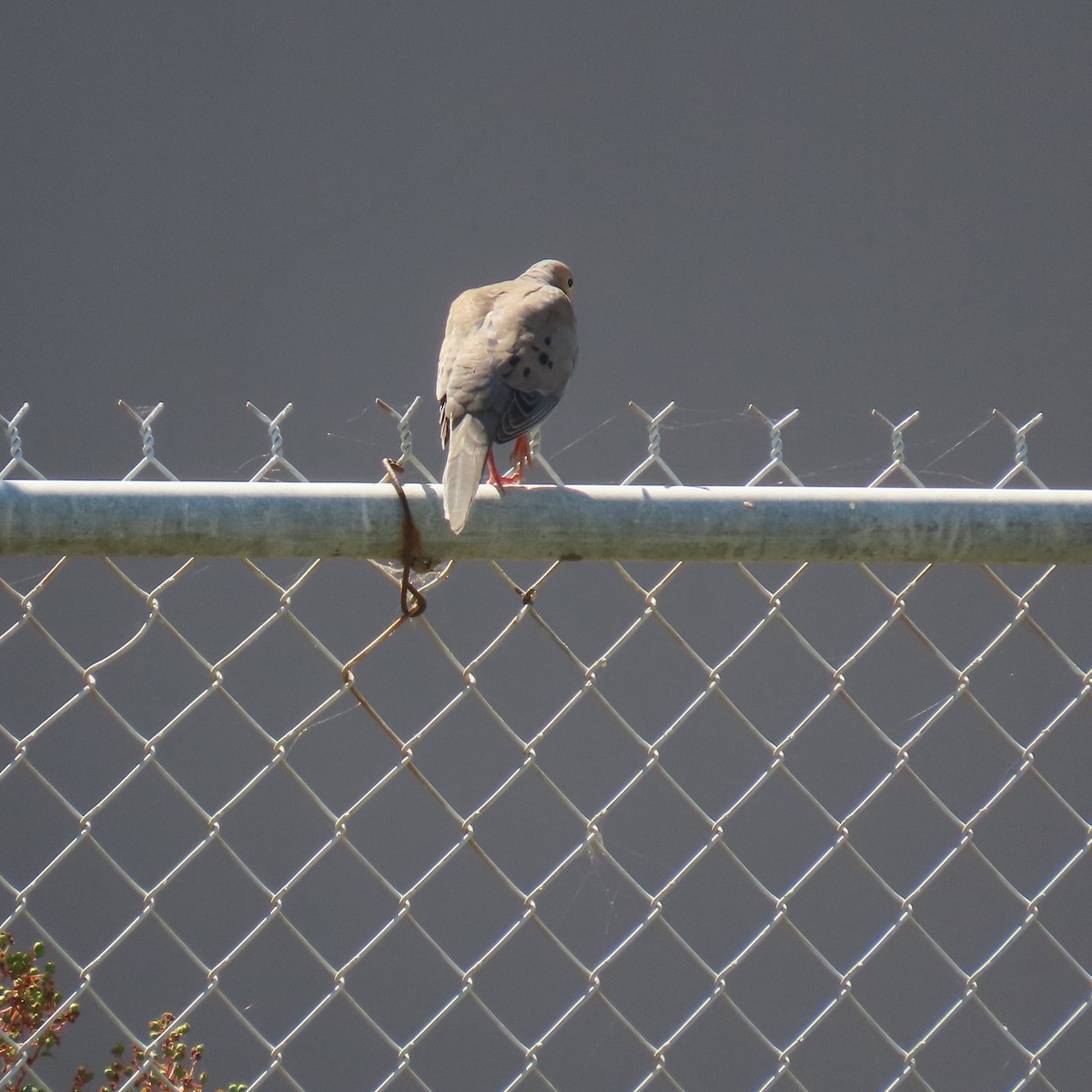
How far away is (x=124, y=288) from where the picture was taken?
402cm

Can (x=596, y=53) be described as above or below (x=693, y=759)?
above

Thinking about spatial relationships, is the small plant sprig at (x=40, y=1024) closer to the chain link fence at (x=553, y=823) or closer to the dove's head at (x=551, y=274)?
the chain link fence at (x=553, y=823)

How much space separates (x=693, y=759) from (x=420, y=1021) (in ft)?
3.58

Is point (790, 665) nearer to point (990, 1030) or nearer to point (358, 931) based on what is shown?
point (990, 1030)

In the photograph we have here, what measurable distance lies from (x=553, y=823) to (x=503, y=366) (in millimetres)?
1826

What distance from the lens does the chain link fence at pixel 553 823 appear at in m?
3.92

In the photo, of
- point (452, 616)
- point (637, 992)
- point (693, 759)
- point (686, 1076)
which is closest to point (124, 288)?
point (452, 616)

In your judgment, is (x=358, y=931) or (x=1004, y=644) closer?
(x=358, y=931)

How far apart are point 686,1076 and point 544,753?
1.03 m

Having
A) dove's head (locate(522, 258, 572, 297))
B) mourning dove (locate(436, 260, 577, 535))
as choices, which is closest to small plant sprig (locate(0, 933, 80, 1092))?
mourning dove (locate(436, 260, 577, 535))

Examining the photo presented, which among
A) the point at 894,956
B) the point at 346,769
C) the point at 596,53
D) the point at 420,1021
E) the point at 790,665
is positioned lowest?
the point at 420,1021

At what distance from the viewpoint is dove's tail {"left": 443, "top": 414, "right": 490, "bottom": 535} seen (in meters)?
1.55

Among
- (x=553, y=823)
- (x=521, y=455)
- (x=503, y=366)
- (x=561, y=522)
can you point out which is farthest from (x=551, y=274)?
(x=561, y=522)

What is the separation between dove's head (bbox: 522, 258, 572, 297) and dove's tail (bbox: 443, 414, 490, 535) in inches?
50.7
